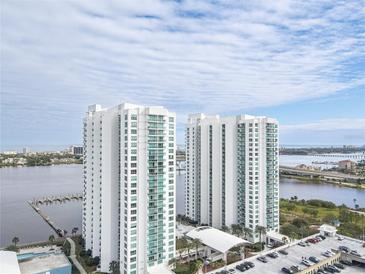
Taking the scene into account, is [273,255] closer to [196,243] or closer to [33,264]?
[196,243]

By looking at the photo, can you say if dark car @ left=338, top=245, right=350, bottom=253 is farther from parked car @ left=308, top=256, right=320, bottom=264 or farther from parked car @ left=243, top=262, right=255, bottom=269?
parked car @ left=243, top=262, right=255, bottom=269

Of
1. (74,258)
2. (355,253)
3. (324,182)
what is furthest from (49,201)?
(324,182)

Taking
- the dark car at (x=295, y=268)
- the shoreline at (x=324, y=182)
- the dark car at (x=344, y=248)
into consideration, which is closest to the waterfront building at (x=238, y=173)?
the dark car at (x=344, y=248)

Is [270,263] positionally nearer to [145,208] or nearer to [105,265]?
[145,208]

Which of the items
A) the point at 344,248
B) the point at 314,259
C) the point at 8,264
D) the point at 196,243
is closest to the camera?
the point at 8,264

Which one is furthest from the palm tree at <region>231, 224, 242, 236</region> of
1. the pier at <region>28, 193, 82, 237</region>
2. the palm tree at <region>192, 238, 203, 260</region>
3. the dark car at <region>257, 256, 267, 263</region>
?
the pier at <region>28, 193, 82, 237</region>

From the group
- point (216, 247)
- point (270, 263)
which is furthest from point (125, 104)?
point (270, 263)
